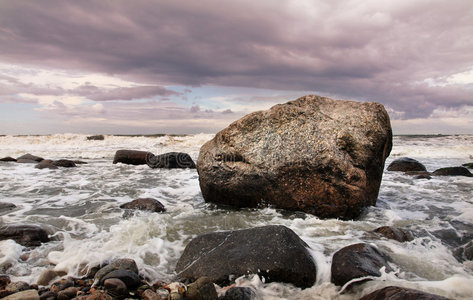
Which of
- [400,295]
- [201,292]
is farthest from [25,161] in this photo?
[400,295]

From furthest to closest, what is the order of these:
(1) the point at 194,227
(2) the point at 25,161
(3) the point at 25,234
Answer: (2) the point at 25,161 → (1) the point at 194,227 → (3) the point at 25,234

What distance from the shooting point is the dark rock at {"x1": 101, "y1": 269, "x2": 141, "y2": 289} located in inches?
109

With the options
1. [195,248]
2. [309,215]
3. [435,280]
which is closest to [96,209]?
[195,248]

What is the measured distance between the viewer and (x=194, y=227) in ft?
14.8

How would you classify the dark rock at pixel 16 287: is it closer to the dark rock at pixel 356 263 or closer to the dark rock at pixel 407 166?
the dark rock at pixel 356 263

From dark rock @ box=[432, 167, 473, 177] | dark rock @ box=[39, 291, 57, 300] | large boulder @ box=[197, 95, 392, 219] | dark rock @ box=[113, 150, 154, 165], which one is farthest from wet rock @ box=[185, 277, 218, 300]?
dark rock @ box=[113, 150, 154, 165]

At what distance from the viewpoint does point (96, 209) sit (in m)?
5.50

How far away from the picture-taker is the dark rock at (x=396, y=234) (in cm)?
393

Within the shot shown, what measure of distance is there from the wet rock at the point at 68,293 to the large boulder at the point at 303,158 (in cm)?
317

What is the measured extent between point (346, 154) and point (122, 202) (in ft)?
13.9

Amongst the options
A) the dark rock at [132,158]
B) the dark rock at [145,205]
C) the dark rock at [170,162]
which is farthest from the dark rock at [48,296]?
the dark rock at [132,158]

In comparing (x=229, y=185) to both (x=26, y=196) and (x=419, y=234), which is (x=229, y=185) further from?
(x=26, y=196)

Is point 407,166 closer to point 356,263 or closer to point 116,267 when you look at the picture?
point 356,263

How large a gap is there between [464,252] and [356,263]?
5.64 feet
